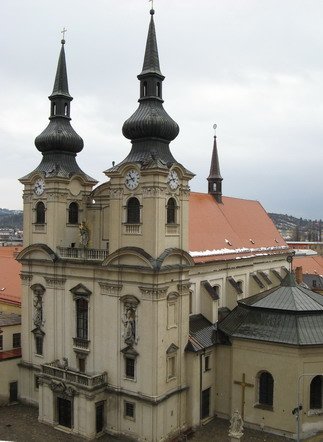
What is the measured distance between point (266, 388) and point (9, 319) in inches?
776

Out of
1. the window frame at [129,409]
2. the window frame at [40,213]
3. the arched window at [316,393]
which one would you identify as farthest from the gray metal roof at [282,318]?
the window frame at [40,213]

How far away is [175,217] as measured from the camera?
28.7 m

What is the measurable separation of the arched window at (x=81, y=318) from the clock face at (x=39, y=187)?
7.94 meters

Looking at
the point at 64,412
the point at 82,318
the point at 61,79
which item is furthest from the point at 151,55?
the point at 64,412

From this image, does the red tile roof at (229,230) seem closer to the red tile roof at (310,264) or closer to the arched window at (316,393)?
the arched window at (316,393)

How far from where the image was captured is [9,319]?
118 ft

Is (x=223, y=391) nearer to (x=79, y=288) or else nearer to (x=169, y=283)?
(x=169, y=283)

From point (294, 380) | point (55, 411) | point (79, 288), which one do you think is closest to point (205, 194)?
point (79, 288)

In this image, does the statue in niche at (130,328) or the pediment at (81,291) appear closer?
the statue in niche at (130,328)

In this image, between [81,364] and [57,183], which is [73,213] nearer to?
[57,183]

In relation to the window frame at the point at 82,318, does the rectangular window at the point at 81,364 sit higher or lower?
lower

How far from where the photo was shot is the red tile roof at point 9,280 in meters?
40.7

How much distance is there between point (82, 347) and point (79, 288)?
12.4 ft

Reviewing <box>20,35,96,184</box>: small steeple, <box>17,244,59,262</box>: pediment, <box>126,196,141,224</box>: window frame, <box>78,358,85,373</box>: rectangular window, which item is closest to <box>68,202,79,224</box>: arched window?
<box>20,35,96,184</box>: small steeple
